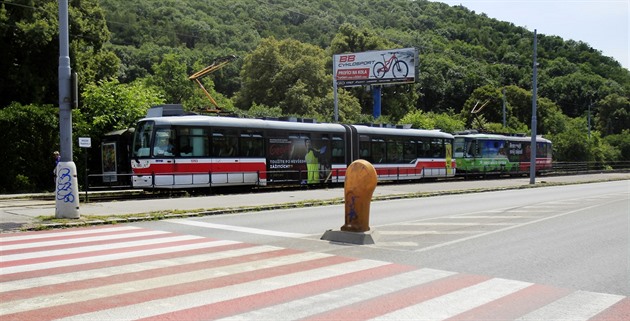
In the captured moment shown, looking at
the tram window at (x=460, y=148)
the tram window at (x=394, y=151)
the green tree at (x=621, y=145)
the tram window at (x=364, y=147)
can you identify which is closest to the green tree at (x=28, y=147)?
the tram window at (x=364, y=147)

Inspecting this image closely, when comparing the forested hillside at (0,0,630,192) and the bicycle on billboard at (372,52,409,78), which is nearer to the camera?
the bicycle on billboard at (372,52,409,78)

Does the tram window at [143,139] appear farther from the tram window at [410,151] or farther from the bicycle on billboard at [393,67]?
the bicycle on billboard at [393,67]

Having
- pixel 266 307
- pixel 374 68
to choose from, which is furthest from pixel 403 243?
pixel 374 68

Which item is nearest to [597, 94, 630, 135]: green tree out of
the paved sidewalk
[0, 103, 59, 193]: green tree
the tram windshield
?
the paved sidewalk

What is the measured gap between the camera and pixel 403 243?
11062 mm

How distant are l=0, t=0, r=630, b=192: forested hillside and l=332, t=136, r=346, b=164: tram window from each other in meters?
11.1

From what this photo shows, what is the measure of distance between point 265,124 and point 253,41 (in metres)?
77.8

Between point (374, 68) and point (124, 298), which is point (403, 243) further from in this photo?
point (374, 68)

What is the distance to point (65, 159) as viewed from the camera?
14.1 m

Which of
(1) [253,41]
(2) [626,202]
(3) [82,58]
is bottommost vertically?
(2) [626,202]

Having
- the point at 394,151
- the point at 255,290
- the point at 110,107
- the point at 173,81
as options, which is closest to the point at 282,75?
the point at 173,81

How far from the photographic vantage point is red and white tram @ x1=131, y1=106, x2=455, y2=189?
2369 centimetres

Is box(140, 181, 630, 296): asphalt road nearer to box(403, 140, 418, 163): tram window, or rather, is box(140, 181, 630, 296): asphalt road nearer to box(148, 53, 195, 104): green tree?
box(403, 140, 418, 163): tram window

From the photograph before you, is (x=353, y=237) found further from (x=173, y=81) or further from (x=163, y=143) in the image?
(x=173, y=81)
